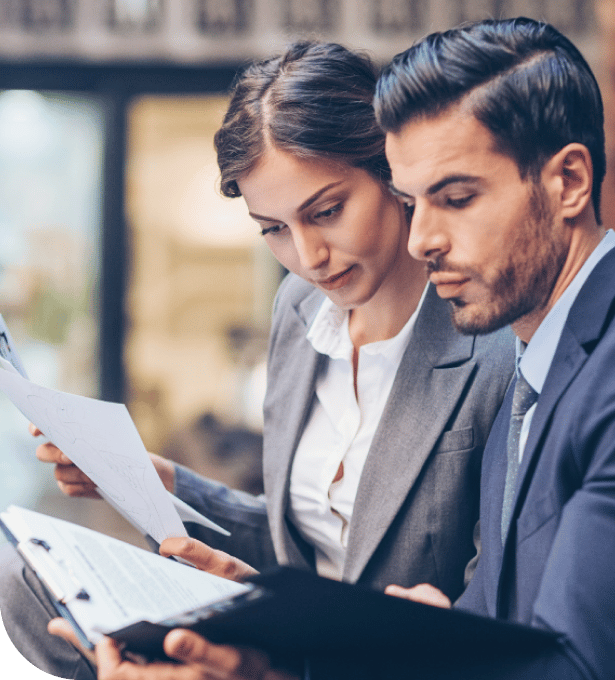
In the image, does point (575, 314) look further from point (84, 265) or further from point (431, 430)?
point (84, 265)

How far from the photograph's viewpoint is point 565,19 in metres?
3.70

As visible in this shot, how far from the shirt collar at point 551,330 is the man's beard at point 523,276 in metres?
0.02

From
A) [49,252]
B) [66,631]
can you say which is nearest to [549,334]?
[66,631]

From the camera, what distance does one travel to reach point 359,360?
137cm

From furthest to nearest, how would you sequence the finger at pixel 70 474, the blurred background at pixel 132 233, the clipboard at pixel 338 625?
the blurred background at pixel 132 233
the finger at pixel 70 474
the clipboard at pixel 338 625

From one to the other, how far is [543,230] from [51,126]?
3668 mm

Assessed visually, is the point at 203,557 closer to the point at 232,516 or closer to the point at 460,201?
the point at 232,516

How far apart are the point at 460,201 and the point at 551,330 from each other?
0.20 m

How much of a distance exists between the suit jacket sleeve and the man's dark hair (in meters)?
0.83

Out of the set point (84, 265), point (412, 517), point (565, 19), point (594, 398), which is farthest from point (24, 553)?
point (565, 19)

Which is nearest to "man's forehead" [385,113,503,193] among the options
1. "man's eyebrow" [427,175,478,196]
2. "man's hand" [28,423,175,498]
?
"man's eyebrow" [427,175,478,196]

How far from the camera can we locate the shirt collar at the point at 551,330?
88 cm

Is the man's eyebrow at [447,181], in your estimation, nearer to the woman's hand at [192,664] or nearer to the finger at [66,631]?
the woman's hand at [192,664]

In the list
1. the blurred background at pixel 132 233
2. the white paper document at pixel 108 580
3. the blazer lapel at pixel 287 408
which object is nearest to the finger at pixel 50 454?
the white paper document at pixel 108 580
